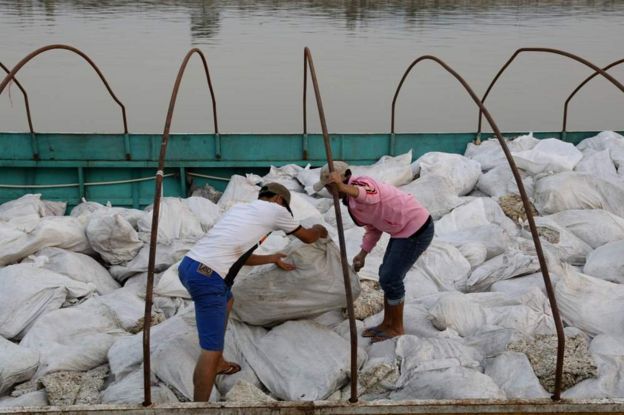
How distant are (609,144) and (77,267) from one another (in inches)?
181

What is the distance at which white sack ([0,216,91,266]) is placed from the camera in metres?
4.06

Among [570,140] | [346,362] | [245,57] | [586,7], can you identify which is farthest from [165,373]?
[586,7]

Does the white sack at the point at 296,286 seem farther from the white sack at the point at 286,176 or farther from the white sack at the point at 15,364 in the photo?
the white sack at the point at 286,176

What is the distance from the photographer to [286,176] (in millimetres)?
5633

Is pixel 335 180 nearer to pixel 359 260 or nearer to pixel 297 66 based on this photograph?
pixel 359 260

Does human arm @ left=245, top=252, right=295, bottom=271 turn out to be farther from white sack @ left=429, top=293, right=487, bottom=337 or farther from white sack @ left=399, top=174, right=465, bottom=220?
white sack @ left=399, top=174, right=465, bottom=220

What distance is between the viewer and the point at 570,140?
6.45 meters

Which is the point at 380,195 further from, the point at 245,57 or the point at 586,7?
the point at 586,7

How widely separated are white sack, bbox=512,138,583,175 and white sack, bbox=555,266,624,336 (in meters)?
1.87

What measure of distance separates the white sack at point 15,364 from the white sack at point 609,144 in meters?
4.72

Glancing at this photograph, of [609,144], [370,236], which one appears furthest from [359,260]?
[609,144]

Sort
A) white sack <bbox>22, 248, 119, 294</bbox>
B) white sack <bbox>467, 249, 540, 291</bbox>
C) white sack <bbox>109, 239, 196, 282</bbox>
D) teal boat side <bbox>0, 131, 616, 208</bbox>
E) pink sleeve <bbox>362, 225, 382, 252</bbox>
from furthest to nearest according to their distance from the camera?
teal boat side <bbox>0, 131, 616, 208</bbox> → white sack <bbox>109, 239, 196, 282</bbox> → white sack <bbox>22, 248, 119, 294</bbox> → white sack <bbox>467, 249, 540, 291</bbox> → pink sleeve <bbox>362, 225, 382, 252</bbox>

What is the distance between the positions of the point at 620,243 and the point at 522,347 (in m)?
1.40

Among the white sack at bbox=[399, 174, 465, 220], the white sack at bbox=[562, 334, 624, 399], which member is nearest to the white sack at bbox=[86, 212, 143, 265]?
the white sack at bbox=[399, 174, 465, 220]
